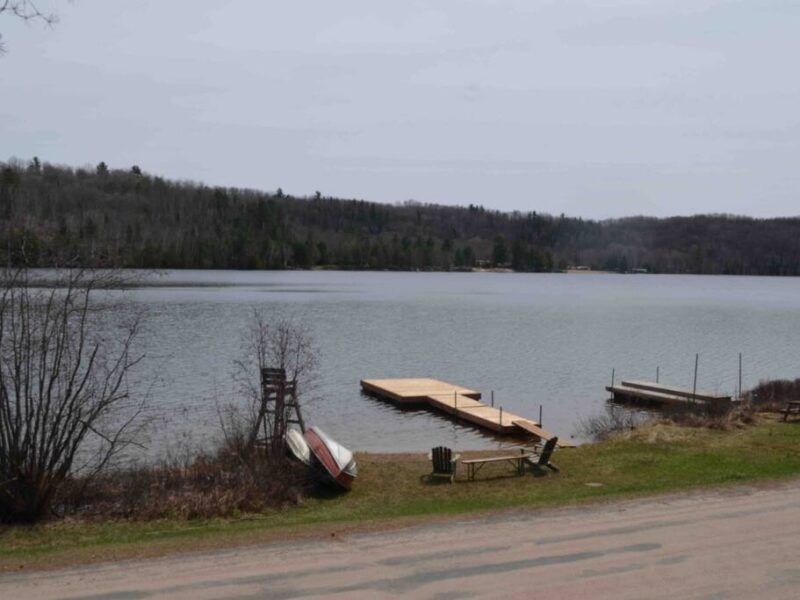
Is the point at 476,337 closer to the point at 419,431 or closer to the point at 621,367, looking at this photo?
the point at 621,367

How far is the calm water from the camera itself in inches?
926

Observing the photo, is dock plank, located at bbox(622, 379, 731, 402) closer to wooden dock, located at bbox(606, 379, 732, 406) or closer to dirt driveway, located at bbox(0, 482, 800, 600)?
wooden dock, located at bbox(606, 379, 732, 406)

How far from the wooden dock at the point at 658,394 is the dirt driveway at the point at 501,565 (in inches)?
685

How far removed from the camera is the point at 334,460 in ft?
43.2

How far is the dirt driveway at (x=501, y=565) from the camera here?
285 inches

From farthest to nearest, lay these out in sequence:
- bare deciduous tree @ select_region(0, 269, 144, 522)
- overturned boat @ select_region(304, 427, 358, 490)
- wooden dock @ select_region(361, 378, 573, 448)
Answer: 1. wooden dock @ select_region(361, 378, 573, 448)
2. overturned boat @ select_region(304, 427, 358, 490)
3. bare deciduous tree @ select_region(0, 269, 144, 522)

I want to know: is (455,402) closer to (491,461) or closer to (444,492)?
(491,461)

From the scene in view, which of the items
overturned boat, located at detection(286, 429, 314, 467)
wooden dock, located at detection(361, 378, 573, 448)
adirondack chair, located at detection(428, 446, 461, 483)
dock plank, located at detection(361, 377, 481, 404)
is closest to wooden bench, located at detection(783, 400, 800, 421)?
wooden dock, located at detection(361, 378, 573, 448)

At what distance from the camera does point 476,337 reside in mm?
48000

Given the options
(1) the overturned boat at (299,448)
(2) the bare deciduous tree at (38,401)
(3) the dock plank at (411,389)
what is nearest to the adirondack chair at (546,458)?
(1) the overturned boat at (299,448)

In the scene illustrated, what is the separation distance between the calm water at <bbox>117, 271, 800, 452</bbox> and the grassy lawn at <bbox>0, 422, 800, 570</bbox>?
530cm

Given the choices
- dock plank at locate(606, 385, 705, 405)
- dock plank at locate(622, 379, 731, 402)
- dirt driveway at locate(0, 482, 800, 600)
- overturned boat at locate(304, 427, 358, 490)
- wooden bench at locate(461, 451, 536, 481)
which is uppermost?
dirt driveway at locate(0, 482, 800, 600)

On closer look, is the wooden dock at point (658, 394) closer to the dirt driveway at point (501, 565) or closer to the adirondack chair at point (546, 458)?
the adirondack chair at point (546, 458)

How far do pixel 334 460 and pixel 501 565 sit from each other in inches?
219
